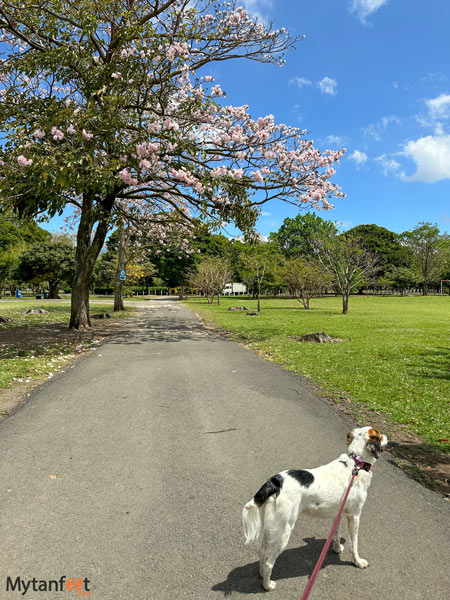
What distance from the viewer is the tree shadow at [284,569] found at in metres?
2.48

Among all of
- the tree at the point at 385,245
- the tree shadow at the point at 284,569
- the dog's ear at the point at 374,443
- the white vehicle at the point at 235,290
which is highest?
the tree at the point at 385,245

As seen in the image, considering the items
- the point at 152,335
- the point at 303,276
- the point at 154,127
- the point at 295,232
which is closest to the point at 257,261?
the point at 303,276

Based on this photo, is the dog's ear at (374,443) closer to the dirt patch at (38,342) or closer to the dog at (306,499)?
the dog at (306,499)

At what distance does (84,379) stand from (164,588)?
6.28 meters

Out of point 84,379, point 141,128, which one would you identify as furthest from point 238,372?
point 141,128

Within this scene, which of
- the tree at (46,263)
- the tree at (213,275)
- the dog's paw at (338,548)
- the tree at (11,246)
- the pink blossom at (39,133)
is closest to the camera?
the dog's paw at (338,548)

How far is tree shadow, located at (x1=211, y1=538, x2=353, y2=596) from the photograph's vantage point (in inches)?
97.7

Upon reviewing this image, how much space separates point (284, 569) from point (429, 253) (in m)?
80.5

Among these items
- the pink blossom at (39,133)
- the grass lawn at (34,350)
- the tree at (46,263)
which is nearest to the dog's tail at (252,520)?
the grass lawn at (34,350)

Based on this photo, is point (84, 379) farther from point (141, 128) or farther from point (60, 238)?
point (60, 238)

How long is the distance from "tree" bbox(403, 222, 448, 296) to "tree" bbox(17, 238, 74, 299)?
206 ft

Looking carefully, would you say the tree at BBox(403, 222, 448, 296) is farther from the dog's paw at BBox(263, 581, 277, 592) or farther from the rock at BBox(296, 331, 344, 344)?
the dog's paw at BBox(263, 581, 277, 592)

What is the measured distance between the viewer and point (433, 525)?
10.4 feet

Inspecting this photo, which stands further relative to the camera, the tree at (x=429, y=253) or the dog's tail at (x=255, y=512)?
the tree at (x=429, y=253)
